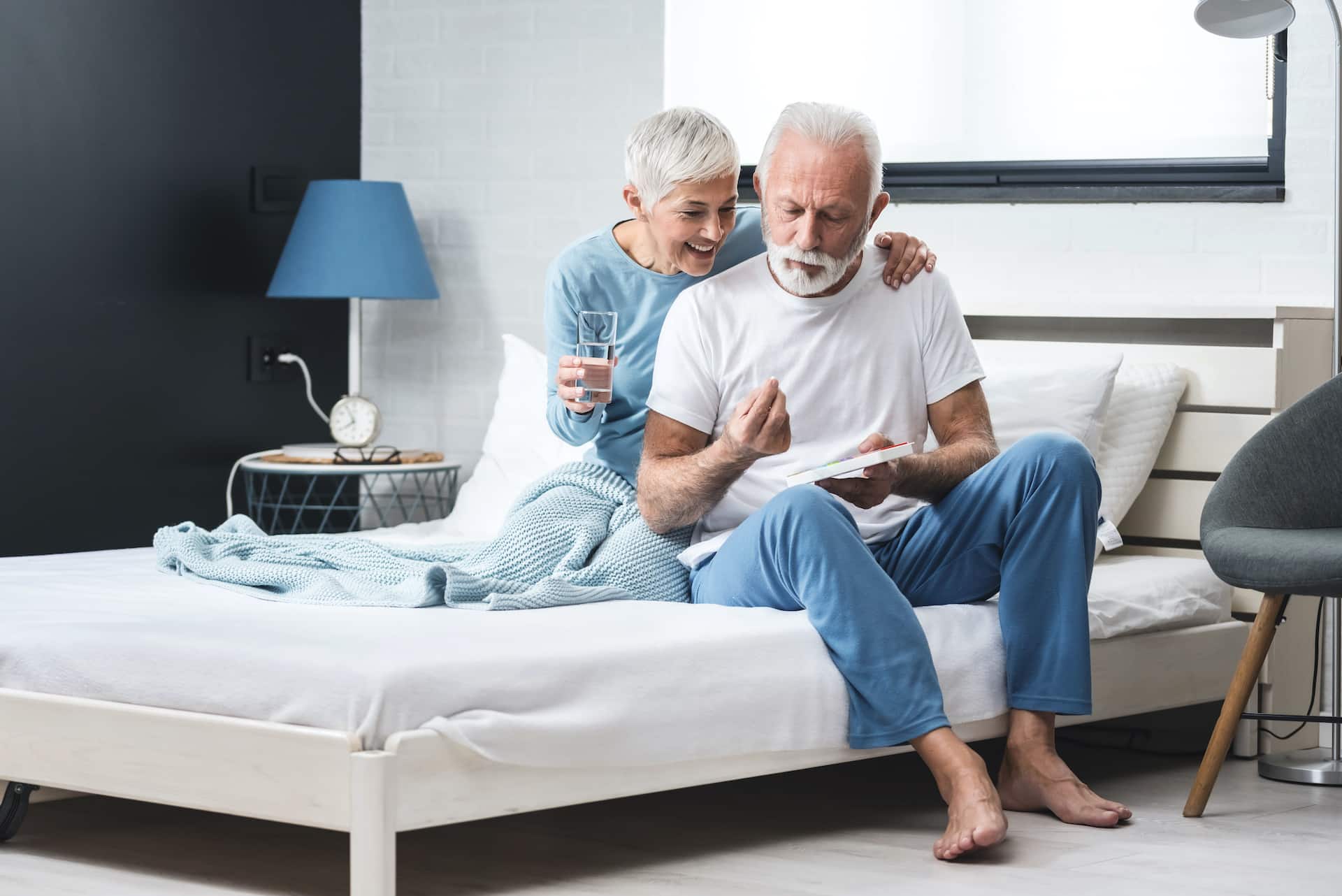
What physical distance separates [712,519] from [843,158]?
571 mm

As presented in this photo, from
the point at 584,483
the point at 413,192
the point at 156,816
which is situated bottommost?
the point at 156,816

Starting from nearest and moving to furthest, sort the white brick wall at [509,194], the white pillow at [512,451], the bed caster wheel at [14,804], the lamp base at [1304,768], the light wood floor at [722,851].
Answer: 1. the light wood floor at [722,851]
2. the bed caster wheel at [14,804]
3. the lamp base at [1304,768]
4. the white pillow at [512,451]
5. the white brick wall at [509,194]

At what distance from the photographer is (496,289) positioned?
14.6 ft

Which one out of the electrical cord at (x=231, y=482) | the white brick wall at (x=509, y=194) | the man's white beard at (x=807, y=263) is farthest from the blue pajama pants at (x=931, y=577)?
the electrical cord at (x=231, y=482)

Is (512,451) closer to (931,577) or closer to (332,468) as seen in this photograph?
(332,468)

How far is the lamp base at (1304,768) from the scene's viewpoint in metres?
2.99

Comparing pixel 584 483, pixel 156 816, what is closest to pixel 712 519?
pixel 584 483

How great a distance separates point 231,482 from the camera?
4199mm

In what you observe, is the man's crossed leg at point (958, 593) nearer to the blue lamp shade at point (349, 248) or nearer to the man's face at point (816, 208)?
the man's face at point (816, 208)

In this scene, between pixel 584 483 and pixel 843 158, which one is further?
pixel 584 483

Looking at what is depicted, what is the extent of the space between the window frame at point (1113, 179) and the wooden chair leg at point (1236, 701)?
1096 mm

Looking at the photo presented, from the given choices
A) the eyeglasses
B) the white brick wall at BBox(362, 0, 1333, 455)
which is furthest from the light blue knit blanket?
the white brick wall at BBox(362, 0, 1333, 455)

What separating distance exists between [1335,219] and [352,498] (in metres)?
2.51

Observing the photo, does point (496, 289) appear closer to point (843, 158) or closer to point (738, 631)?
point (843, 158)
